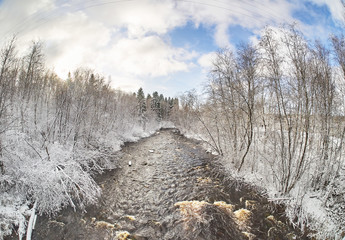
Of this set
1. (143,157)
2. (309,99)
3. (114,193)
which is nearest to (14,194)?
(114,193)

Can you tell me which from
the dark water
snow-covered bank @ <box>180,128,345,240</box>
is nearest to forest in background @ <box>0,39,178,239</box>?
the dark water

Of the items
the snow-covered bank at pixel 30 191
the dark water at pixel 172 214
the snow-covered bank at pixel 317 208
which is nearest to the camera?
the snow-covered bank at pixel 30 191

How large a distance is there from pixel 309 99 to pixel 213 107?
6.83m

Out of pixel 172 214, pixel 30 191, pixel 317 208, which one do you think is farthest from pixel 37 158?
pixel 317 208

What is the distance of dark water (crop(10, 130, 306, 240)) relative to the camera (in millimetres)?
5004

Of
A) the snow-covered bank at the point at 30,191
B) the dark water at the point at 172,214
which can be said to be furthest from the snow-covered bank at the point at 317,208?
the snow-covered bank at the point at 30,191

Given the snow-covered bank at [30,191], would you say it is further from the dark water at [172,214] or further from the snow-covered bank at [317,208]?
the snow-covered bank at [317,208]

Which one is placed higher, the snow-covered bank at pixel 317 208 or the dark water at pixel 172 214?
the snow-covered bank at pixel 317 208

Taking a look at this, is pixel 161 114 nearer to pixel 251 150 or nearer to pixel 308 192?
pixel 251 150

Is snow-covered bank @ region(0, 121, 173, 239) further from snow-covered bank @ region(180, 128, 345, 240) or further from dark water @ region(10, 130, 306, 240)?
snow-covered bank @ region(180, 128, 345, 240)

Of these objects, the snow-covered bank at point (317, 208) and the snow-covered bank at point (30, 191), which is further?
the snow-covered bank at point (317, 208)

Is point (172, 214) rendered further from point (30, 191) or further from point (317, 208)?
point (317, 208)

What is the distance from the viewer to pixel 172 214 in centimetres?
605

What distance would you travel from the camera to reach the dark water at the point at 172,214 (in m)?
5.00
